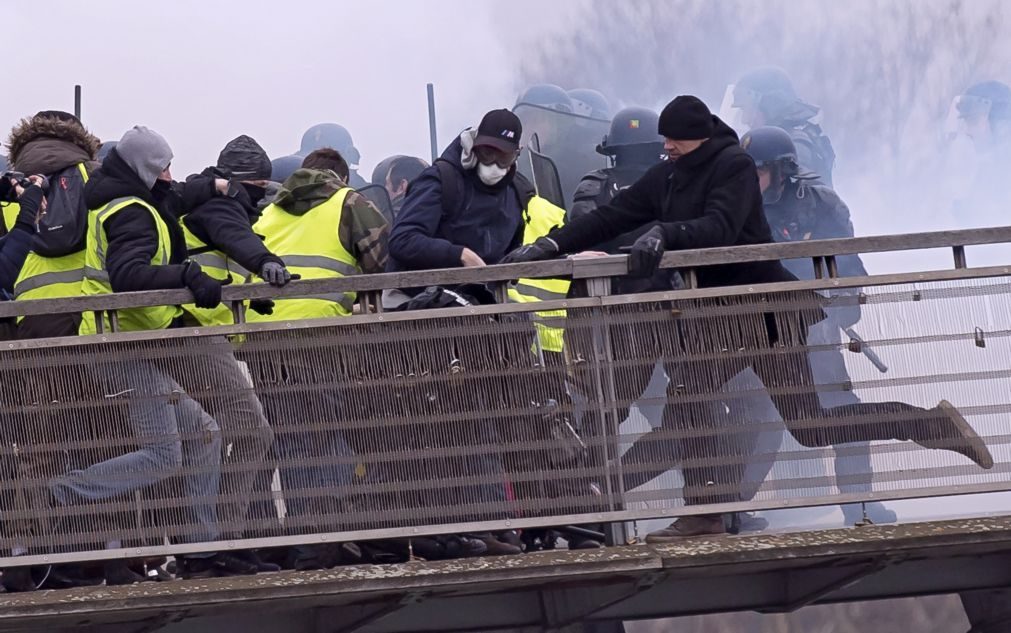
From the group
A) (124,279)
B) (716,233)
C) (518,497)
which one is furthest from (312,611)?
(716,233)

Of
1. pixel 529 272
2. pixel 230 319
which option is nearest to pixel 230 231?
pixel 230 319

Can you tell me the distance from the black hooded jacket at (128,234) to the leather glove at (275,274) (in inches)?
12.2

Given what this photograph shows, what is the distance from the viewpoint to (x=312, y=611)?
7.30 metres

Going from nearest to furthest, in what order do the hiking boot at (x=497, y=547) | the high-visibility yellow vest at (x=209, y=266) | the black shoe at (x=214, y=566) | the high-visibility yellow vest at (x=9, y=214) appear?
the black shoe at (x=214, y=566) → the hiking boot at (x=497, y=547) → the high-visibility yellow vest at (x=209, y=266) → the high-visibility yellow vest at (x=9, y=214)

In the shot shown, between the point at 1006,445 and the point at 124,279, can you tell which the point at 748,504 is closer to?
the point at 1006,445

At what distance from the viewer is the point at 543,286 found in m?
7.64

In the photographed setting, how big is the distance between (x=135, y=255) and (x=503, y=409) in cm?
148

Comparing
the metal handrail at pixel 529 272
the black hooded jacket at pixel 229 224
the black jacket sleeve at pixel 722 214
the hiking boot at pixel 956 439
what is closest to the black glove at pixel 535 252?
the metal handrail at pixel 529 272

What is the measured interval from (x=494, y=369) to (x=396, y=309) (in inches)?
22.4

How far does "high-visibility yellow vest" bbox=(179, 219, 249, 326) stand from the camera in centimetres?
724

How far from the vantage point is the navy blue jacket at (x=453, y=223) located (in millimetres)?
7324

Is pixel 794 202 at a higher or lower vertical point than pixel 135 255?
higher

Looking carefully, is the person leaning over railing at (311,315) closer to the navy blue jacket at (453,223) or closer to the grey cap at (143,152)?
the navy blue jacket at (453,223)

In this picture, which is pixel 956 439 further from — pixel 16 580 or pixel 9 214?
pixel 9 214
